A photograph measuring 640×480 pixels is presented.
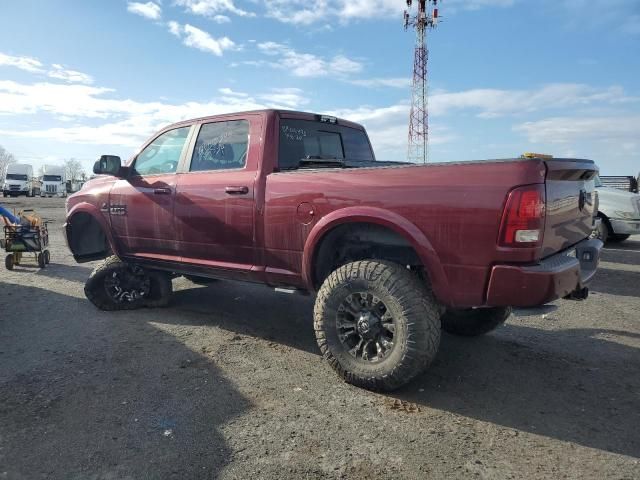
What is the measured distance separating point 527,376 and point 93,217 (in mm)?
4853

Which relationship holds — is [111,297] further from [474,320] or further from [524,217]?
[524,217]

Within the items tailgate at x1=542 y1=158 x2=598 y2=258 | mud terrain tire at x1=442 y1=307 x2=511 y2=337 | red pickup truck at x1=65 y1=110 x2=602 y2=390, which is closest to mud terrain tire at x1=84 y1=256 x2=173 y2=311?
red pickup truck at x1=65 y1=110 x2=602 y2=390

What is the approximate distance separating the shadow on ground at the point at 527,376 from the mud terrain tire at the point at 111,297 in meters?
0.25

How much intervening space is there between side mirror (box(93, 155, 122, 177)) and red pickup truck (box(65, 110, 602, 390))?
0.01 metres

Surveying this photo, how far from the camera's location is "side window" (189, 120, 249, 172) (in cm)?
437

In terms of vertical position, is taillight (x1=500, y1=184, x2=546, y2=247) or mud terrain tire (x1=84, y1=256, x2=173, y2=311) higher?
taillight (x1=500, y1=184, x2=546, y2=247)

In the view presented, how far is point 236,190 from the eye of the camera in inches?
165

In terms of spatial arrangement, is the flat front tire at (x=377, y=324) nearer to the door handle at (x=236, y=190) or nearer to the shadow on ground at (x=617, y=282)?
the door handle at (x=236, y=190)

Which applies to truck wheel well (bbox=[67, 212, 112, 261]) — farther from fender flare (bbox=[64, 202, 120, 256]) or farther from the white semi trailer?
the white semi trailer

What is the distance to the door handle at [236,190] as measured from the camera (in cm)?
413

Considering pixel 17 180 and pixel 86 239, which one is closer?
pixel 86 239

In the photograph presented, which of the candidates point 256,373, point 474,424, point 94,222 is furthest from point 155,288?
point 474,424

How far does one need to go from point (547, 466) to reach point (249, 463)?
5.15 feet

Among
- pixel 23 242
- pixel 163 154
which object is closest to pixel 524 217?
pixel 163 154
